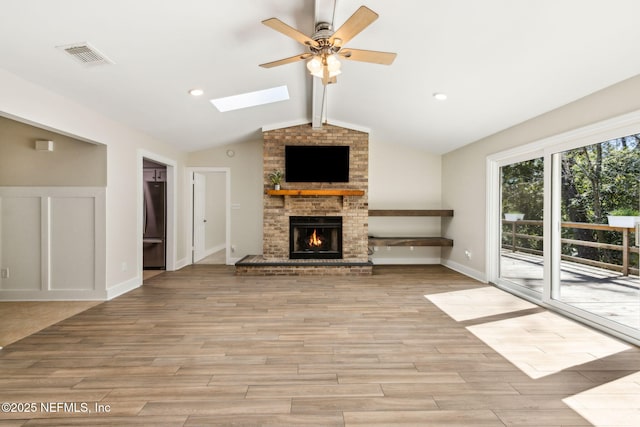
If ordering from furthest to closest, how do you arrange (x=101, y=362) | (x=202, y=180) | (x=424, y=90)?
(x=202, y=180) < (x=424, y=90) < (x=101, y=362)

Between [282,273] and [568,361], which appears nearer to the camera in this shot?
[568,361]

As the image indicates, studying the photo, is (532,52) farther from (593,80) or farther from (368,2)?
(368,2)

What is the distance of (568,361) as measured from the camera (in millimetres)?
2502

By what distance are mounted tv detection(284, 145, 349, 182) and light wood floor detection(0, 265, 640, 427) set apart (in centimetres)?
286

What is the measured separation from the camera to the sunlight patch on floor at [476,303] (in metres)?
3.67

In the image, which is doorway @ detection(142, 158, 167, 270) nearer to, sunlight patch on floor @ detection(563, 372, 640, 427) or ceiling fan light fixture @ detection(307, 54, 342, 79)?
ceiling fan light fixture @ detection(307, 54, 342, 79)

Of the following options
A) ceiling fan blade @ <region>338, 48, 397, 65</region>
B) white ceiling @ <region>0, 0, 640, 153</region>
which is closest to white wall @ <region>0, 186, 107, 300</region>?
white ceiling @ <region>0, 0, 640, 153</region>

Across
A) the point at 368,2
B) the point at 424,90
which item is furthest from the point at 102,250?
the point at 424,90

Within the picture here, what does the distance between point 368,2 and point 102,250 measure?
13.3 feet

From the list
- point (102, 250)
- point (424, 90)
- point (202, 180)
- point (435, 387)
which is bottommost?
point (435, 387)

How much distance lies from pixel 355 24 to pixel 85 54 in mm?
2280

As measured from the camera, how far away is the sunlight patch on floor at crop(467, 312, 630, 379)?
2484 mm

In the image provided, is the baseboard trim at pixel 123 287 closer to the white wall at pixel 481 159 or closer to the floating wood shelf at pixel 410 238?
the floating wood shelf at pixel 410 238

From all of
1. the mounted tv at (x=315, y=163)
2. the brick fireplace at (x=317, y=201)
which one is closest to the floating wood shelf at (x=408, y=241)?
the brick fireplace at (x=317, y=201)
